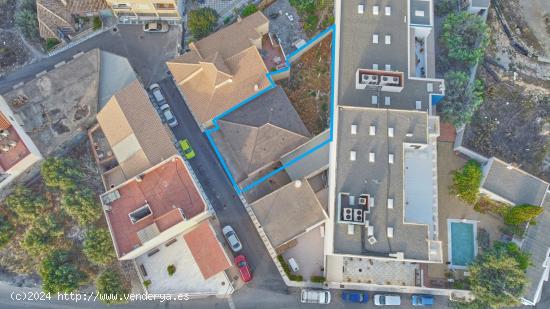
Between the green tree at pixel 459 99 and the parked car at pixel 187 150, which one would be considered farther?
the parked car at pixel 187 150

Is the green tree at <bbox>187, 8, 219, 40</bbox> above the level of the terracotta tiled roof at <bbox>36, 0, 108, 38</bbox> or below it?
below

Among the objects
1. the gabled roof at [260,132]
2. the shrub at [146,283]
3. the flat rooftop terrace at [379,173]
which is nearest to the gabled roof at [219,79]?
the gabled roof at [260,132]

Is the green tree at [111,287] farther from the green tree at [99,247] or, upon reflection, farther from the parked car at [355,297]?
the parked car at [355,297]

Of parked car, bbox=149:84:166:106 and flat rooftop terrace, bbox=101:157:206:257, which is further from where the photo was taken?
parked car, bbox=149:84:166:106

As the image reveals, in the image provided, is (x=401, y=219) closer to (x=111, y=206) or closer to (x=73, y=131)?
(x=111, y=206)

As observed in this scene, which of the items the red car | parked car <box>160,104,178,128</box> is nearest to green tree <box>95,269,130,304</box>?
the red car

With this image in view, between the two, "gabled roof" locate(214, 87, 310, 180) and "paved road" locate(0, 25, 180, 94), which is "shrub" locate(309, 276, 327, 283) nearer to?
"gabled roof" locate(214, 87, 310, 180)
